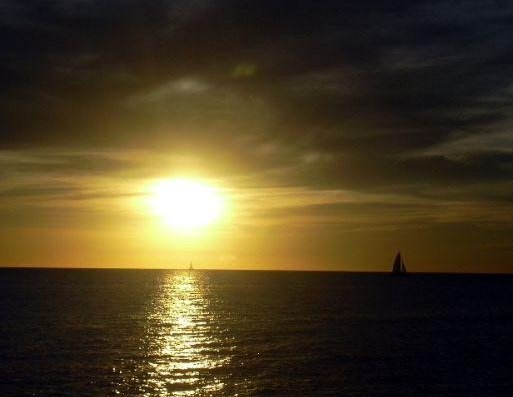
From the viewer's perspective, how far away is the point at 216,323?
114625 millimetres

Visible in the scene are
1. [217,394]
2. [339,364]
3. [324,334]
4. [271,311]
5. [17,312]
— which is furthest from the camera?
[271,311]

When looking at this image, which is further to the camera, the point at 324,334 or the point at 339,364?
the point at 324,334

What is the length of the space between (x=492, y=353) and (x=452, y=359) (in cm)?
987

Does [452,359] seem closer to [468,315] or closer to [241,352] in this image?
[241,352]

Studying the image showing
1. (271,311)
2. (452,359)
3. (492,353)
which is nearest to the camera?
(452,359)

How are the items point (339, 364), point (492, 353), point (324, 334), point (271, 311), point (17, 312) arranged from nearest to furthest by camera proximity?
point (339, 364) < point (492, 353) < point (324, 334) < point (17, 312) < point (271, 311)

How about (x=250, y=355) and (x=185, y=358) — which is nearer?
(x=185, y=358)

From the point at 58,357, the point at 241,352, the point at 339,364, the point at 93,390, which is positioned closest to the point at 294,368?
the point at 339,364

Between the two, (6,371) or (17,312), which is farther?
(17,312)

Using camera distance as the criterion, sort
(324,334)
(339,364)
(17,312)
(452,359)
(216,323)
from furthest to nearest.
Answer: (17,312), (216,323), (324,334), (452,359), (339,364)

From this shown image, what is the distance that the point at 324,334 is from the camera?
320 ft

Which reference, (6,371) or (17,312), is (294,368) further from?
(17,312)

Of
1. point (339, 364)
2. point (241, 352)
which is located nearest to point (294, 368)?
point (339, 364)

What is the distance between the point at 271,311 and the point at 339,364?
7411 centimetres
